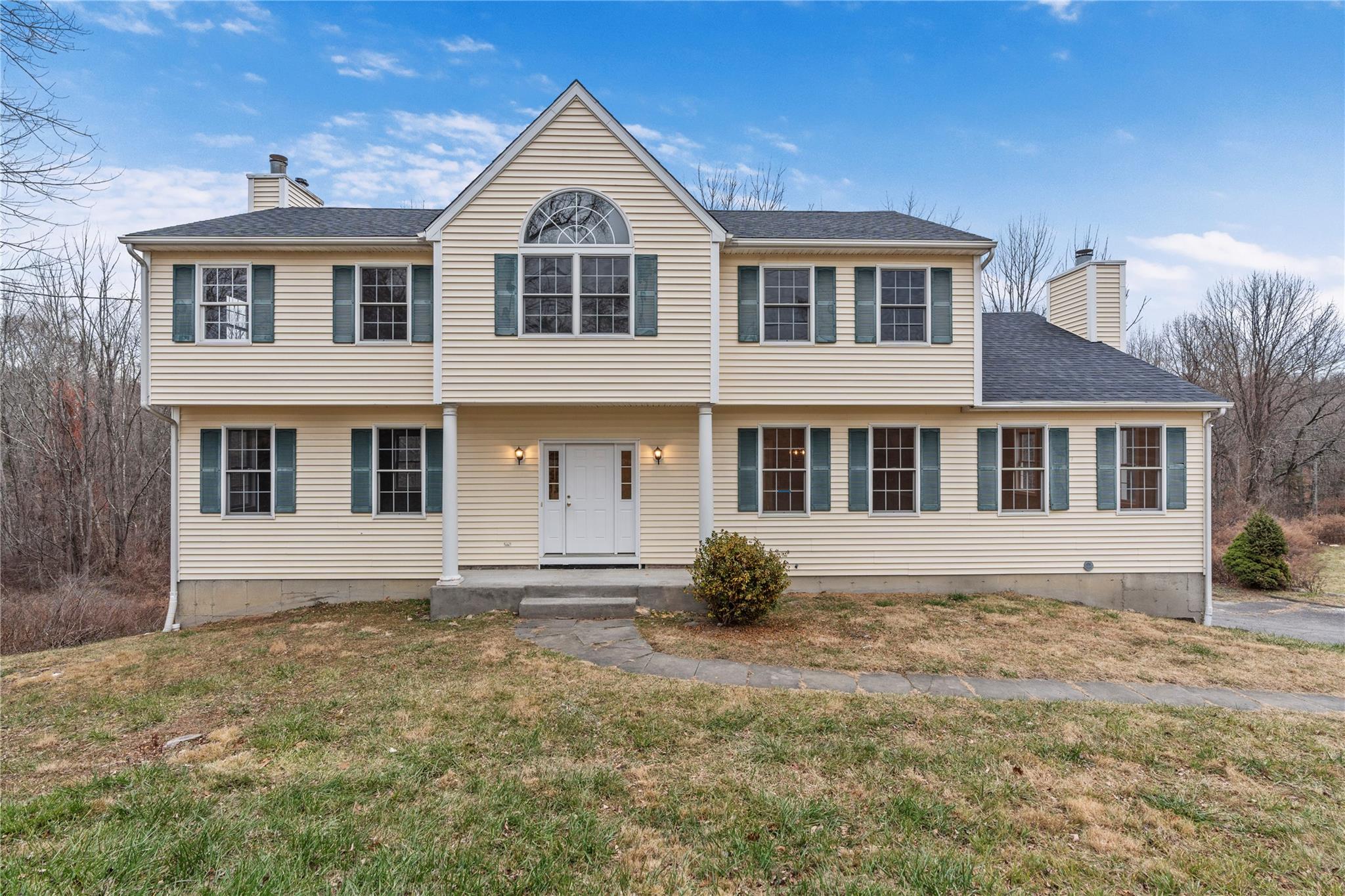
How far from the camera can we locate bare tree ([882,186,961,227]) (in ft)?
74.6

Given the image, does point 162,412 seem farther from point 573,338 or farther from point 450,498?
point 573,338

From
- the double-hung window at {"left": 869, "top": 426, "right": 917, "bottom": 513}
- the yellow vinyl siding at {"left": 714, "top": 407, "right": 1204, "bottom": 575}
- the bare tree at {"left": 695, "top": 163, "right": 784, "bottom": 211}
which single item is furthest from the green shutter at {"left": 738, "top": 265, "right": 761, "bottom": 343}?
the bare tree at {"left": 695, "top": 163, "right": 784, "bottom": 211}

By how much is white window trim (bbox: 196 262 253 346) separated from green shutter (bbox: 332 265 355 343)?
4.42 ft

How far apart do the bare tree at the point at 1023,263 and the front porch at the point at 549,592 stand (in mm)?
22590

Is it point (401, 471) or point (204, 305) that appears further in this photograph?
point (401, 471)

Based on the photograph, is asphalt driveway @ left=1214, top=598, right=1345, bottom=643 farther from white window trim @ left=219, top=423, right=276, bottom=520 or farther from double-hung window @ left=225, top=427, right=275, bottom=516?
double-hung window @ left=225, top=427, right=275, bottom=516

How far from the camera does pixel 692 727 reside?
4742 mm

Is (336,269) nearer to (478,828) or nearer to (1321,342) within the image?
(478,828)

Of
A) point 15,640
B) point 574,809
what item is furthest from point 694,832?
point 15,640

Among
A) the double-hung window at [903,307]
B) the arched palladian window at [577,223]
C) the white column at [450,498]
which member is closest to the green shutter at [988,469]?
the double-hung window at [903,307]

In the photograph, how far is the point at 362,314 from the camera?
9.73 metres

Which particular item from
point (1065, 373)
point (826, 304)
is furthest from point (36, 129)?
point (1065, 373)

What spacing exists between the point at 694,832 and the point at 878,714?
2.41m

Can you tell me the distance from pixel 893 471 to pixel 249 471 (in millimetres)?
11538
